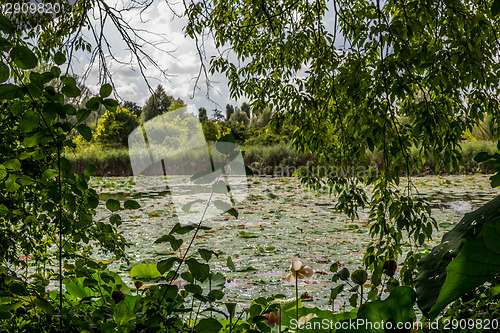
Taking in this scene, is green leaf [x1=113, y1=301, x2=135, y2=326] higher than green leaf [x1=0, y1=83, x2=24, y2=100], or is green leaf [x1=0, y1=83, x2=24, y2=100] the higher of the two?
green leaf [x1=0, y1=83, x2=24, y2=100]

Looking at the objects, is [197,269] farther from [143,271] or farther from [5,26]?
[143,271]

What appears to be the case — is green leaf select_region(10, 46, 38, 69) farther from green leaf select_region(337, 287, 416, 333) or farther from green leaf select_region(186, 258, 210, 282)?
green leaf select_region(337, 287, 416, 333)

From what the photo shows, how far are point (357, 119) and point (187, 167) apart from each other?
38.1 feet

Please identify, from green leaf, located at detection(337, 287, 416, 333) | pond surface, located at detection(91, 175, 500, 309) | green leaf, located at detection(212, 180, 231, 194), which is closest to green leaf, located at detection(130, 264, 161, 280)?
pond surface, located at detection(91, 175, 500, 309)

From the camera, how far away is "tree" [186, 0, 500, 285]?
1560 millimetres

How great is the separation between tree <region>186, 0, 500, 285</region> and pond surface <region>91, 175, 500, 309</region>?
0.57m

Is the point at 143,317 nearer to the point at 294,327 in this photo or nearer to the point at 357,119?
the point at 294,327

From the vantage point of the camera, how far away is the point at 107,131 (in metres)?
16.7

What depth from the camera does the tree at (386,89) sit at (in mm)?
1560

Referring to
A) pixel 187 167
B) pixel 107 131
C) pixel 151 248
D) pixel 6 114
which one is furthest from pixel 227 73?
pixel 107 131

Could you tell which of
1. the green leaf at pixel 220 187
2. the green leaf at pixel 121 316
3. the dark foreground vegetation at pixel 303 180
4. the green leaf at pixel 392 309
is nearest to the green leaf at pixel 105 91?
the dark foreground vegetation at pixel 303 180

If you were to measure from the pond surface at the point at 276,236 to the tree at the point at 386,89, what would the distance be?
22.5 inches

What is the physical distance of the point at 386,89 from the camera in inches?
60.4

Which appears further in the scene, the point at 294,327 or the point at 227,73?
the point at 227,73
